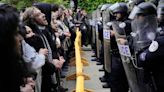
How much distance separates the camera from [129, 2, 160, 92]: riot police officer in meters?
5.71

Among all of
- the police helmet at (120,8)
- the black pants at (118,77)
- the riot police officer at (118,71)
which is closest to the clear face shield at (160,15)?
the riot police officer at (118,71)

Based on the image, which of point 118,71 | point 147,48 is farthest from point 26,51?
point 118,71

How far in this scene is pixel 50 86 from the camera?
751cm

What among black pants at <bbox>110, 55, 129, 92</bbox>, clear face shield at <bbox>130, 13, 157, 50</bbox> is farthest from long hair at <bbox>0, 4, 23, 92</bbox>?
black pants at <bbox>110, 55, 129, 92</bbox>

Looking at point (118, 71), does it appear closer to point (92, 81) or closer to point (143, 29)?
point (143, 29)

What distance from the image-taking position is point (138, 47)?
6.75m

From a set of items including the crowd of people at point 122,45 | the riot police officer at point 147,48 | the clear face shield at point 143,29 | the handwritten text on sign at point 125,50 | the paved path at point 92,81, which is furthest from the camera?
the paved path at point 92,81

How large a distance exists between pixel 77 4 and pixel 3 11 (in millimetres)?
33416

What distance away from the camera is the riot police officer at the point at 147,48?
571cm

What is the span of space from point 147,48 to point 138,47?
58 centimetres

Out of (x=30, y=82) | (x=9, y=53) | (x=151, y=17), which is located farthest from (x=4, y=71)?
(x=151, y=17)

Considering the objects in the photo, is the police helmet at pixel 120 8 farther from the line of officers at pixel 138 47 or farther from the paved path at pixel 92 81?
the paved path at pixel 92 81

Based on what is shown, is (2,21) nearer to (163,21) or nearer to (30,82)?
(30,82)

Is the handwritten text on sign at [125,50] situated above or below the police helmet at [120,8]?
below
